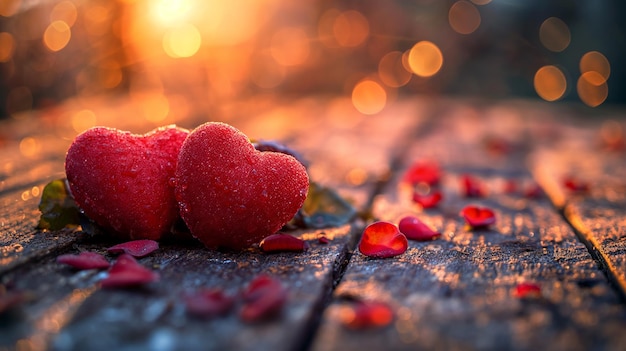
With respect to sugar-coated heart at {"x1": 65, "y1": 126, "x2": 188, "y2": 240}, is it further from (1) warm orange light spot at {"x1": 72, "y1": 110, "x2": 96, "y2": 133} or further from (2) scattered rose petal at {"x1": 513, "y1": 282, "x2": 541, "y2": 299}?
A: (1) warm orange light spot at {"x1": 72, "y1": 110, "x2": 96, "y2": 133}

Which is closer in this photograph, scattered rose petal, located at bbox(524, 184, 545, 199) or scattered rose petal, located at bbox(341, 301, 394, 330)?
scattered rose petal, located at bbox(341, 301, 394, 330)

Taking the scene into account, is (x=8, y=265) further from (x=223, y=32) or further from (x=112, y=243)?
(x=223, y=32)

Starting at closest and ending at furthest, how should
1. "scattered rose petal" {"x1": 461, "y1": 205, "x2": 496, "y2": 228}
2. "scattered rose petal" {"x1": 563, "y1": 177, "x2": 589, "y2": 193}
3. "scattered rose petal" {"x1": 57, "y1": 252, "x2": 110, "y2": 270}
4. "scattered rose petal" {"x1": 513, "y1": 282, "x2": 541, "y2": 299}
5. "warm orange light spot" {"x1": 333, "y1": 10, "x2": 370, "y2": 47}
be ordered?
"scattered rose petal" {"x1": 513, "y1": 282, "x2": 541, "y2": 299} → "scattered rose petal" {"x1": 57, "y1": 252, "x2": 110, "y2": 270} → "scattered rose petal" {"x1": 461, "y1": 205, "x2": 496, "y2": 228} → "scattered rose petal" {"x1": 563, "y1": 177, "x2": 589, "y2": 193} → "warm orange light spot" {"x1": 333, "y1": 10, "x2": 370, "y2": 47}

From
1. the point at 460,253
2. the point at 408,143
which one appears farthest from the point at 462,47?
the point at 460,253

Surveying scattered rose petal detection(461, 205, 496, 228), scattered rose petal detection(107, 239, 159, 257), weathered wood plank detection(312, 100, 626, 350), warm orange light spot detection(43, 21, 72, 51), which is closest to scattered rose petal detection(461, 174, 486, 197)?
weathered wood plank detection(312, 100, 626, 350)

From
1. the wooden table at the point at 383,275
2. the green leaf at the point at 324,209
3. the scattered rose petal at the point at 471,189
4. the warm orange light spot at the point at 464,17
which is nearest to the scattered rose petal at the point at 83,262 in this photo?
the wooden table at the point at 383,275

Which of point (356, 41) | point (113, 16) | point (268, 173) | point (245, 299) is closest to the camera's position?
point (245, 299)

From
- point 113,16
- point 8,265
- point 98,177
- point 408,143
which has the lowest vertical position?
point 408,143
